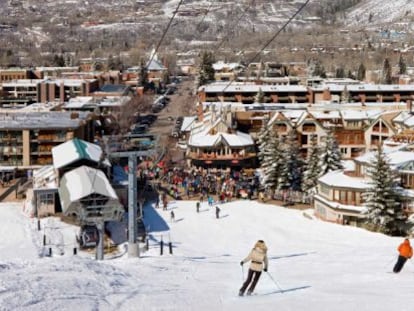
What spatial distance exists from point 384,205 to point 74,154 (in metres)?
10.7

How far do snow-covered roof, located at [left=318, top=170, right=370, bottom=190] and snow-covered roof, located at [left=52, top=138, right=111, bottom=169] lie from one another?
25.5 feet

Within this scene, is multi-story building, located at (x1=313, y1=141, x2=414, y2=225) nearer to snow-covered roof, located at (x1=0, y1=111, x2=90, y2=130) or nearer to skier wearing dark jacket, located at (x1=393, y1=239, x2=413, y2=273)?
skier wearing dark jacket, located at (x1=393, y1=239, x2=413, y2=273)

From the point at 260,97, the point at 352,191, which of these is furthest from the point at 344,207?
the point at 260,97

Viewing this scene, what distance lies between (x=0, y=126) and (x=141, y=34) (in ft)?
533

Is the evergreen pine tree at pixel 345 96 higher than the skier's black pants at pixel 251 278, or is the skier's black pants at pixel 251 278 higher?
the evergreen pine tree at pixel 345 96

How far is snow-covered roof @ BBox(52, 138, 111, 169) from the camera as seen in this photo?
2435cm

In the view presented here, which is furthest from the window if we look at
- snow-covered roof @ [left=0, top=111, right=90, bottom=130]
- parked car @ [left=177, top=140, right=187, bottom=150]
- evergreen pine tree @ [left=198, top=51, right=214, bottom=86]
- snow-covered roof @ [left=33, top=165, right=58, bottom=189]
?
evergreen pine tree @ [left=198, top=51, right=214, bottom=86]

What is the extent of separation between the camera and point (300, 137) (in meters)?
39.8

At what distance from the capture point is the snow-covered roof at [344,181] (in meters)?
22.9

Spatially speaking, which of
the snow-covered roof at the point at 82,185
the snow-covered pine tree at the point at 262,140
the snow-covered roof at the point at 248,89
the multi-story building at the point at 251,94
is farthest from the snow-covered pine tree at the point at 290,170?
the snow-covered roof at the point at 248,89

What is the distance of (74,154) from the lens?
24812 millimetres

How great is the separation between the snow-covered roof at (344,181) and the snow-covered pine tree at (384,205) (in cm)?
86

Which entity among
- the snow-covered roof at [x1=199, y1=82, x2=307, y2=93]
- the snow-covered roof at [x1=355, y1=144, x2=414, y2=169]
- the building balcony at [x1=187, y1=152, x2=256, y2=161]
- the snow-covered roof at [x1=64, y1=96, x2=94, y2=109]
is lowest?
the building balcony at [x1=187, y1=152, x2=256, y2=161]

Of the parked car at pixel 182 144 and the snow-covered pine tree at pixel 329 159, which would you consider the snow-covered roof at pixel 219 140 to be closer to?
the parked car at pixel 182 144
